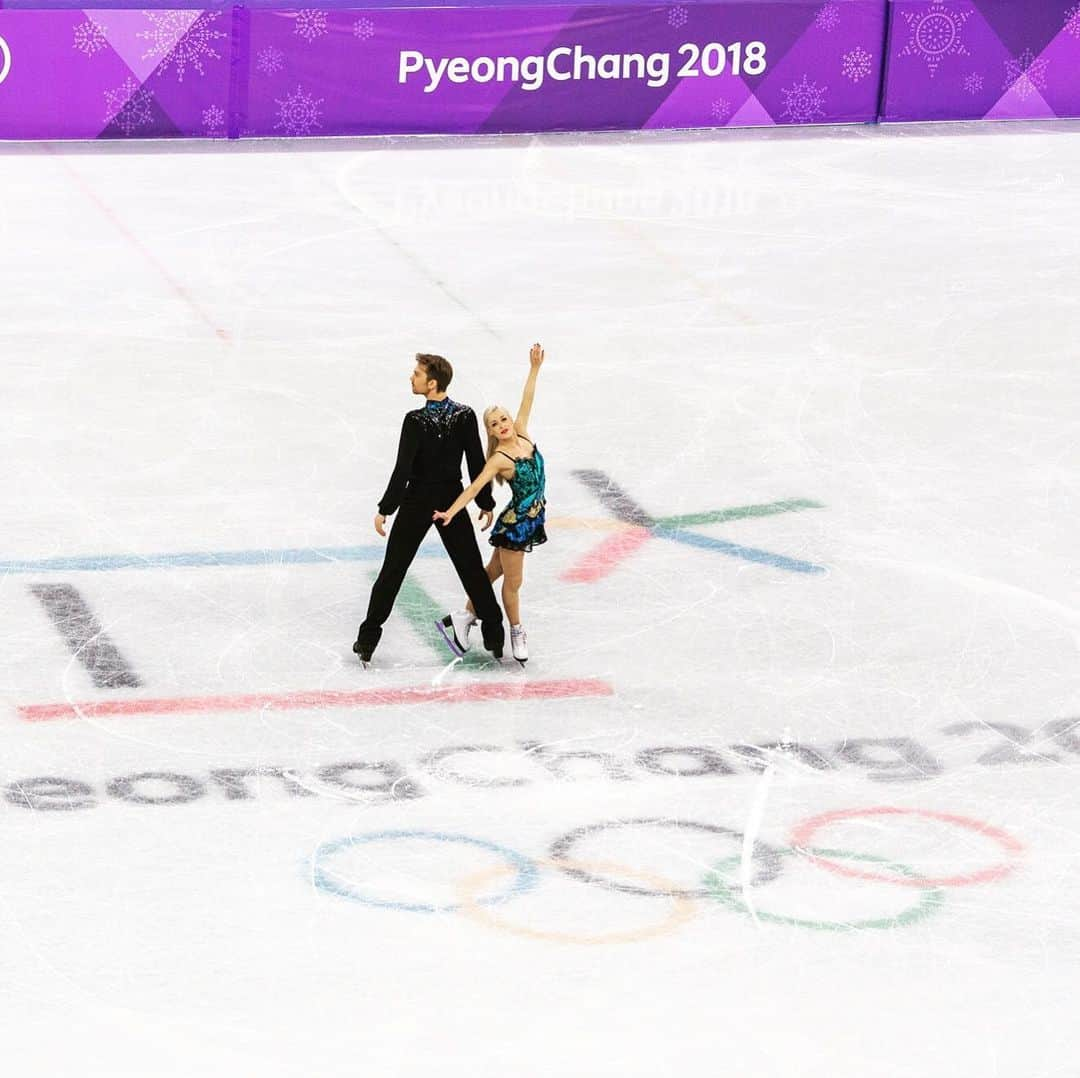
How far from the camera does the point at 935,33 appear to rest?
2641 cm

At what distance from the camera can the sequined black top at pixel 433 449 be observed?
35.4 ft

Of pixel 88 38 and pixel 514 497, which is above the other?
pixel 88 38

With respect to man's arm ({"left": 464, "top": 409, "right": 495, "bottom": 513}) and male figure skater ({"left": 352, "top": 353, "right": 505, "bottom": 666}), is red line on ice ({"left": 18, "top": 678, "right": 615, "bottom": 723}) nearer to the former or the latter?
male figure skater ({"left": 352, "top": 353, "right": 505, "bottom": 666})

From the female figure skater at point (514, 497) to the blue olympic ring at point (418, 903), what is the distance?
6.35 feet

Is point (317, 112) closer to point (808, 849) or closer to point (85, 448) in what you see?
point (85, 448)

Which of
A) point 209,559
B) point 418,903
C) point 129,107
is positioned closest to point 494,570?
point 209,559

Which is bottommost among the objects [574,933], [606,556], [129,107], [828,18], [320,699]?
[574,933]

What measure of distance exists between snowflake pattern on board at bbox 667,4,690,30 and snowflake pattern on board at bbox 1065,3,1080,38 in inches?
193

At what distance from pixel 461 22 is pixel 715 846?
54.5 feet

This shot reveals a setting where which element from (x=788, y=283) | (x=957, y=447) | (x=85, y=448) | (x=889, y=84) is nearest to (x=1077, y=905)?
(x=957, y=447)

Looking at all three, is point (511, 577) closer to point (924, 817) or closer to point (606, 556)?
point (606, 556)

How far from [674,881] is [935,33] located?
63.0 feet

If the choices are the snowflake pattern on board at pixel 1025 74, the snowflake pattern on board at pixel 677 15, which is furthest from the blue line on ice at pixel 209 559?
the snowflake pattern on board at pixel 1025 74

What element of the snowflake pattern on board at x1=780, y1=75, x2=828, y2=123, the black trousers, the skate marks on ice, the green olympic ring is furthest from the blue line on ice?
the snowflake pattern on board at x1=780, y1=75, x2=828, y2=123
